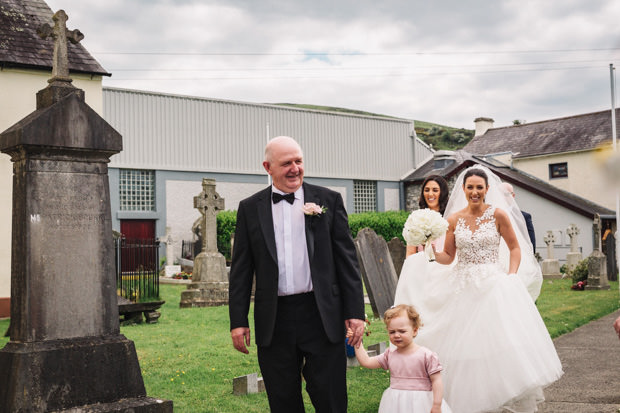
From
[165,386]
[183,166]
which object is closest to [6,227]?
[165,386]

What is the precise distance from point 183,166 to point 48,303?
32.4 meters

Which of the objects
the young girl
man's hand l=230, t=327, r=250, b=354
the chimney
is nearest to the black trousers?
man's hand l=230, t=327, r=250, b=354

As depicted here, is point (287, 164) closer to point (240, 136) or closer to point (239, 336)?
point (239, 336)

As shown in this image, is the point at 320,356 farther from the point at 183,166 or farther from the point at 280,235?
the point at 183,166

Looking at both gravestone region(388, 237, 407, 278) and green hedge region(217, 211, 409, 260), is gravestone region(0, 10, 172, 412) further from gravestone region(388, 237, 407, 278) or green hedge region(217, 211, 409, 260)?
green hedge region(217, 211, 409, 260)

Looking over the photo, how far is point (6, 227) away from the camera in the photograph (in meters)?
15.6

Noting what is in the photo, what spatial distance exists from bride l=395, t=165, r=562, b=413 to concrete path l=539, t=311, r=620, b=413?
31.5 inches

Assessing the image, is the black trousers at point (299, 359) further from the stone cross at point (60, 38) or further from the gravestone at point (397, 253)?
the gravestone at point (397, 253)

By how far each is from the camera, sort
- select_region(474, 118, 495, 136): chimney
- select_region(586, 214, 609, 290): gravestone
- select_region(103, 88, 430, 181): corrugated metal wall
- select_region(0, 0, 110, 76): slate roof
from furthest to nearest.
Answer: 1. select_region(474, 118, 495, 136): chimney
2. select_region(103, 88, 430, 181): corrugated metal wall
3. select_region(586, 214, 609, 290): gravestone
4. select_region(0, 0, 110, 76): slate roof

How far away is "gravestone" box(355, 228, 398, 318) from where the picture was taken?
483 inches

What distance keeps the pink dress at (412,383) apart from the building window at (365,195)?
129ft

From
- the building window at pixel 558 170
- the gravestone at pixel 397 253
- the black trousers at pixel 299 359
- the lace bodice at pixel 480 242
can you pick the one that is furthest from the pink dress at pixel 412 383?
the building window at pixel 558 170

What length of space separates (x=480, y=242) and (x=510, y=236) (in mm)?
292

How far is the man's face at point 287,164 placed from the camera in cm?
426
